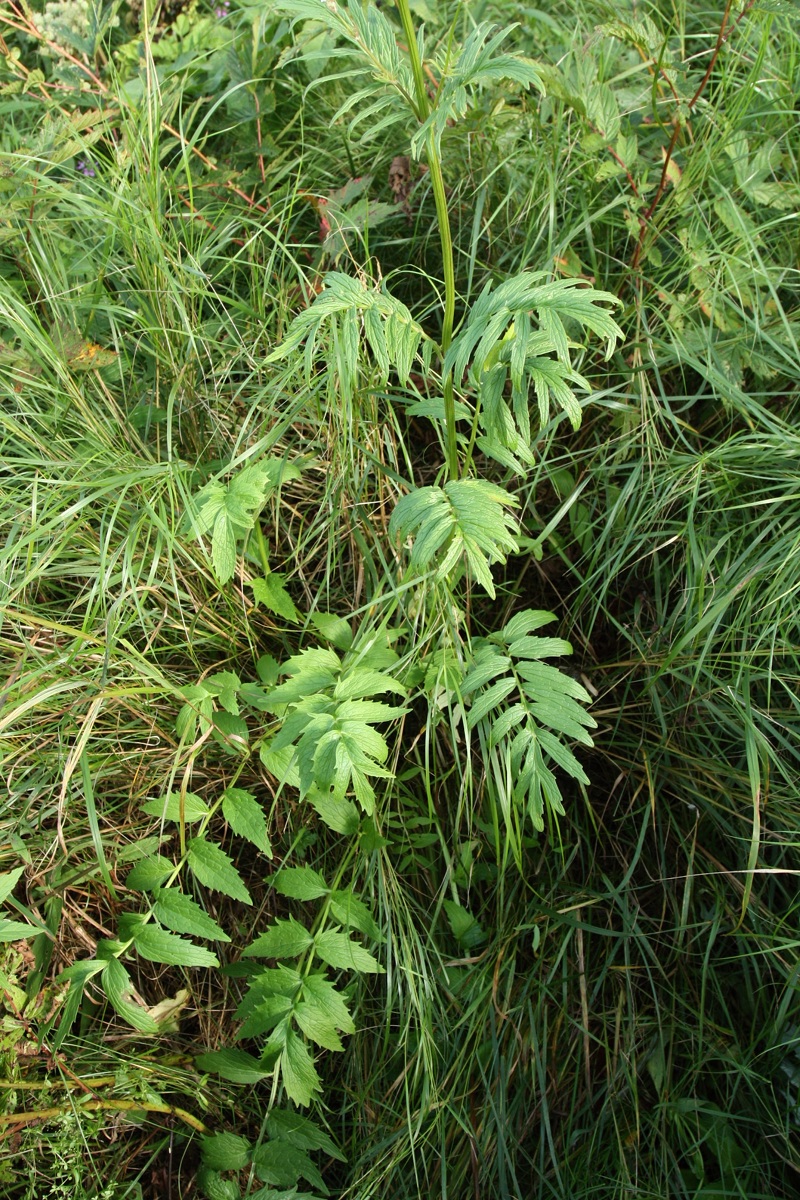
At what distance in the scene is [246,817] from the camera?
146 cm

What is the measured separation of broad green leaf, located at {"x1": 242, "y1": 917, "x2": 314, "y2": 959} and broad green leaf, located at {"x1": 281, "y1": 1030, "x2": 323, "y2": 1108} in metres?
0.12

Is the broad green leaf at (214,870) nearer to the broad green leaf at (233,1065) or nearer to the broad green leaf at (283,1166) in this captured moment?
the broad green leaf at (233,1065)

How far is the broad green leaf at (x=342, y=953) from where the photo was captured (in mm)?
1446

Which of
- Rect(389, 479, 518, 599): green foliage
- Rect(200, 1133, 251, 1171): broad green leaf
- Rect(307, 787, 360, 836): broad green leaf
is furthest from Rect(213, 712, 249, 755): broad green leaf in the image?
Rect(200, 1133, 251, 1171): broad green leaf

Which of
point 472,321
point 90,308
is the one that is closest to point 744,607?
point 472,321

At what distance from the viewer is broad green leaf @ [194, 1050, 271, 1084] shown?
147cm

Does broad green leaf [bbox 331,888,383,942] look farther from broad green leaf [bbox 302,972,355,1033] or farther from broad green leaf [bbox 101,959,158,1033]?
broad green leaf [bbox 101,959,158,1033]

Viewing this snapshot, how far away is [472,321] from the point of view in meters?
1.21

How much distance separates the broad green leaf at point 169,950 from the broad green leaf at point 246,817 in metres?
0.16

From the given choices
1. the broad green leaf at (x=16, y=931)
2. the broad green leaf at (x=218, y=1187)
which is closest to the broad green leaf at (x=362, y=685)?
the broad green leaf at (x=16, y=931)

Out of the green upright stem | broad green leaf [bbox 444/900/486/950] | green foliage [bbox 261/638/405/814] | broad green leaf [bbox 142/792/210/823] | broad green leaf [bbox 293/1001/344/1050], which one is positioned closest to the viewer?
the green upright stem

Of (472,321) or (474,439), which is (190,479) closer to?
(474,439)

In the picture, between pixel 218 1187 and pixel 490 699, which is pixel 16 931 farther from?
pixel 490 699

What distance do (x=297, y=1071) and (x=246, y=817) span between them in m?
0.36
